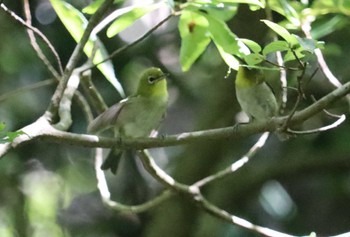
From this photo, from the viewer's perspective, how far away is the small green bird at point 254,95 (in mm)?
2201

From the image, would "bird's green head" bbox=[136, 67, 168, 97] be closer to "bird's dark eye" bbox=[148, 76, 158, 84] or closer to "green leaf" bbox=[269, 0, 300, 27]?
"bird's dark eye" bbox=[148, 76, 158, 84]

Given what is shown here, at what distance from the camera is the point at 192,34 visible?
1426 millimetres

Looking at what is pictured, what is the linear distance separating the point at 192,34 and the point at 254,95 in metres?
0.81

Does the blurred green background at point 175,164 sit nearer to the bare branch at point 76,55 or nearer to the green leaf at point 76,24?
the green leaf at point 76,24

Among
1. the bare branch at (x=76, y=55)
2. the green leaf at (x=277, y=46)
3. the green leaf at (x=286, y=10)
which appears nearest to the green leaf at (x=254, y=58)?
the green leaf at (x=277, y=46)

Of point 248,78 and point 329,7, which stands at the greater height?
point 329,7

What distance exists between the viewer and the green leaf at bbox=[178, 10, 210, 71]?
4.54 ft

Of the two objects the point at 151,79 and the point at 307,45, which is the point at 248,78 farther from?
the point at 307,45

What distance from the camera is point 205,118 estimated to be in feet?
9.21

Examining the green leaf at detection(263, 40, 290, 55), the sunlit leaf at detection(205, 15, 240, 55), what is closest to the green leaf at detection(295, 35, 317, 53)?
the green leaf at detection(263, 40, 290, 55)

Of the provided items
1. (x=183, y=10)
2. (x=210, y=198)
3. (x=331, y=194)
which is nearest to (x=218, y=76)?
(x=210, y=198)

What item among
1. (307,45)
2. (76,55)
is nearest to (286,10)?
(307,45)

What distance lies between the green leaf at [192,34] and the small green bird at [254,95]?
729mm

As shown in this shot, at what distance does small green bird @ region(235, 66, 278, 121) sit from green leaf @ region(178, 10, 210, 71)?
2.39 feet
